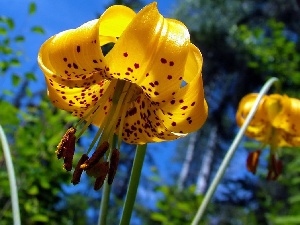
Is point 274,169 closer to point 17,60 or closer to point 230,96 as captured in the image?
point 17,60

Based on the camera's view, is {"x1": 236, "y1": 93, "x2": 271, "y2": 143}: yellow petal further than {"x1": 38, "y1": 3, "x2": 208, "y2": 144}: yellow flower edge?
Yes

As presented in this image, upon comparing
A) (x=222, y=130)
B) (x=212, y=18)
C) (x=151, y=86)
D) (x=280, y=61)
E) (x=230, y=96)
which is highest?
(x=151, y=86)

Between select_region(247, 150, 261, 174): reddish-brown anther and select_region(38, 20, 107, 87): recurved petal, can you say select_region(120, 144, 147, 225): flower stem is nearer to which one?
select_region(38, 20, 107, 87): recurved petal

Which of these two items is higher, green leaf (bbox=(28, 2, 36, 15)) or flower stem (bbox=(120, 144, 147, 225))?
flower stem (bbox=(120, 144, 147, 225))

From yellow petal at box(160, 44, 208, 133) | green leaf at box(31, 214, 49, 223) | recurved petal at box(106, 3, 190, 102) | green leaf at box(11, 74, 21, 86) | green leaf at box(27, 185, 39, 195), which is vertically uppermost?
recurved petal at box(106, 3, 190, 102)

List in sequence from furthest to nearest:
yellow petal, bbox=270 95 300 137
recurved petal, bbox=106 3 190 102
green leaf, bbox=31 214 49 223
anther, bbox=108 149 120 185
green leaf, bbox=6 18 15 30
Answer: green leaf, bbox=6 18 15 30, green leaf, bbox=31 214 49 223, yellow petal, bbox=270 95 300 137, anther, bbox=108 149 120 185, recurved petal, bbox=106 3 190 102

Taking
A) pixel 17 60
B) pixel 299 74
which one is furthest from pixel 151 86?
pixel 299 74

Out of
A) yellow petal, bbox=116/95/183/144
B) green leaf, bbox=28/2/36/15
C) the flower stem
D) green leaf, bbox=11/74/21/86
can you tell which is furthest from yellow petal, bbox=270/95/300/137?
green leaf, bbox=28/2/36/15

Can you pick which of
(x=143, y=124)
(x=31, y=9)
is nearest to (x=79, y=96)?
(x=143, y=124)

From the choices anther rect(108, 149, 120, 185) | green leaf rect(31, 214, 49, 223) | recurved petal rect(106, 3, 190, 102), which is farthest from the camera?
green leaf rect(31, 214, 49, 223)
